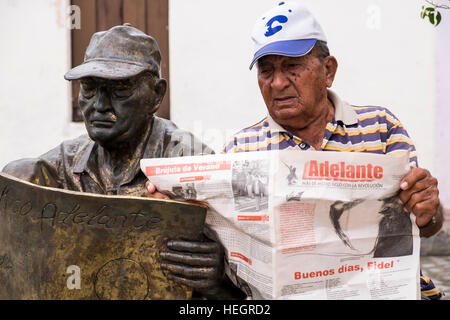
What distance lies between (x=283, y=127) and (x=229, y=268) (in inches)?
26.4

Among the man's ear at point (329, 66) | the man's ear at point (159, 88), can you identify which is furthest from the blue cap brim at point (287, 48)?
the man's ear at point (159, 88)

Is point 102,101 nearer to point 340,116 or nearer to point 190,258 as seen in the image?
point 190,258

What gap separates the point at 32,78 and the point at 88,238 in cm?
435

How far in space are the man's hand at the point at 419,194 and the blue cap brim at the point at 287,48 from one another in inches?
23.9

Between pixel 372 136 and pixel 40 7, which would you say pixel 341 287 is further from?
pixel 40 7

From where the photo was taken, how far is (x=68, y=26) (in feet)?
18.0

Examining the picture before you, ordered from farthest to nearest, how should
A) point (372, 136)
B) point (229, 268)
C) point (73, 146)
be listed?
point (73, 146) → point (372, 136) → point (229, 268)

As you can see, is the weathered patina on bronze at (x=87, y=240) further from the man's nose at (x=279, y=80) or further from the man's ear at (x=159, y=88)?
the man's nose at (x=279, y=80)

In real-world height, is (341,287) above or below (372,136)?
below

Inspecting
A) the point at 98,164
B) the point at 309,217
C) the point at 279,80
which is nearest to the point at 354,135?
the point at 279,80

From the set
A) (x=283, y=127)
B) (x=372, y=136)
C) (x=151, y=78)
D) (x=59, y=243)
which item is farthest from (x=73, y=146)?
(x=372, y=136)

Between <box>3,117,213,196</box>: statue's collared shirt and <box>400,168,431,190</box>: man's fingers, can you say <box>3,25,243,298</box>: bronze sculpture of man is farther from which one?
<box>400,168,431,190</box>: man's fingers

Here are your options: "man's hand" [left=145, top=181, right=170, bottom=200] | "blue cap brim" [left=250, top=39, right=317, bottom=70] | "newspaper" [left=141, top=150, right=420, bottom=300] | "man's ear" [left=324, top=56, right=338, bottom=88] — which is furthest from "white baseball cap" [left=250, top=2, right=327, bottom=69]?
"man's hand" [left=145, top=181, right=170, bottom=200]

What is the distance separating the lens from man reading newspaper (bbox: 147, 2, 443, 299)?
1940 millimetres
